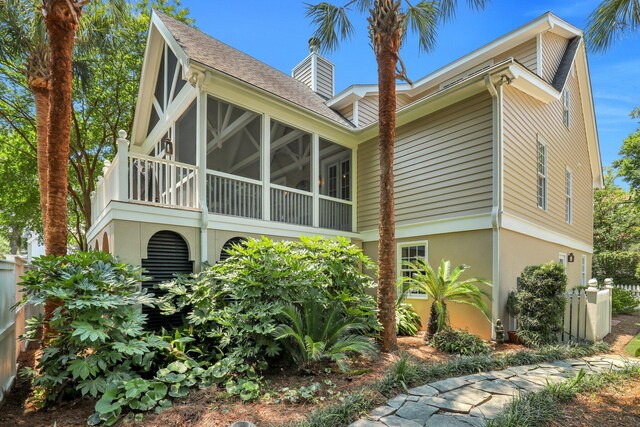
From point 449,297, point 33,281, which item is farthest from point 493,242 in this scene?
point 33,281

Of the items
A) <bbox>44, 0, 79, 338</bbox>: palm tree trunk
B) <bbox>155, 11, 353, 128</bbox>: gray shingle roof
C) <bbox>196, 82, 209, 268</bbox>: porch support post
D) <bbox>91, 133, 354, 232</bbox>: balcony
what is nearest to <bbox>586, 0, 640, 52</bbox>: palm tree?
<bbox>155, 11, 353, 128</bbox>: gray shingle roof

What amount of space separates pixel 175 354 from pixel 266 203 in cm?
377

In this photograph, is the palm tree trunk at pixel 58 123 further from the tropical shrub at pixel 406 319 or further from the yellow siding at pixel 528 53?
the yellow siding at pixel 528 53

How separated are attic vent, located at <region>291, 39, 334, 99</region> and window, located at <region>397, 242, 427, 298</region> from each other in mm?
7569

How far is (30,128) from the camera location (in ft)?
45.4

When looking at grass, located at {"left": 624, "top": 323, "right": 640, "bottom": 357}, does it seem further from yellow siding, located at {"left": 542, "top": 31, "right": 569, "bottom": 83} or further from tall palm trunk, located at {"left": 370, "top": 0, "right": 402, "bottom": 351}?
yellow siding, located at {"left": 542, "top": 31, "right": 569, "bottom": 83}

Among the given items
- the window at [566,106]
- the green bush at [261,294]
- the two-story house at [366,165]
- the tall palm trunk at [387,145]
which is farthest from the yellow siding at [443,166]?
the window at [566,106]

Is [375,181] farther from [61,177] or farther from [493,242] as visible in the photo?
[61,177]

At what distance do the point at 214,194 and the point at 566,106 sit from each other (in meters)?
11.0

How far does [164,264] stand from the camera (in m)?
6.07

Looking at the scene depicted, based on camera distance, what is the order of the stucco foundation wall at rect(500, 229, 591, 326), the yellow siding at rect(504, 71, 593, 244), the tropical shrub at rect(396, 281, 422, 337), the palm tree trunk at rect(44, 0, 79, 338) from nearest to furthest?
the palm tree trunk at rect(44, 0, 79, 338), the stucco foundation wall at rect(500, 229, 591, 326), the tropical shrub at rect(396, 281, 422, 337), the yellow siding at rect(504, 71, 593, 244)

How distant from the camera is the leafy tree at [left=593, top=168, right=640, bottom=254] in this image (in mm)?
17484

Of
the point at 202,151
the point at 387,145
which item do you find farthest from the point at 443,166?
the point at 202,151

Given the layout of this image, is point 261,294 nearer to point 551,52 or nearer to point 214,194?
point 214,194
